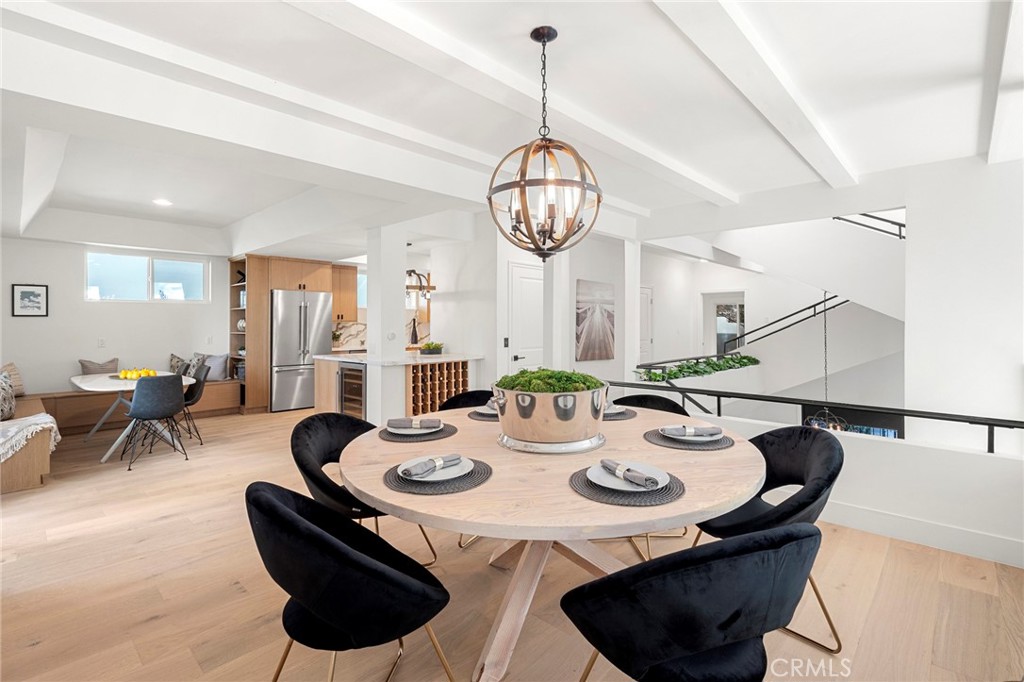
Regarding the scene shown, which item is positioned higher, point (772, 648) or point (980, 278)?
point (980, 278)

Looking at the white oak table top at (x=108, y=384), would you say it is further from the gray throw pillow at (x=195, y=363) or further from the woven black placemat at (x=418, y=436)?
the woven black placemat at (x=418, y=436)

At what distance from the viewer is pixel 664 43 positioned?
1979mm

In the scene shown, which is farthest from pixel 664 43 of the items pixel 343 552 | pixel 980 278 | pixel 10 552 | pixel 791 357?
pixel 791 357

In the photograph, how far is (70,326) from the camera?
5.90m

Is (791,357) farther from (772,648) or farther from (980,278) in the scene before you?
(772,648)

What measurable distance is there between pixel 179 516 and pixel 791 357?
7.34 meters

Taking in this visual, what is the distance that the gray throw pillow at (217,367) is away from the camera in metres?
6.74

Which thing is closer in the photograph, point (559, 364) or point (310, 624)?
point (310, 624)

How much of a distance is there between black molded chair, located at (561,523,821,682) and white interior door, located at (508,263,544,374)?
181 inches

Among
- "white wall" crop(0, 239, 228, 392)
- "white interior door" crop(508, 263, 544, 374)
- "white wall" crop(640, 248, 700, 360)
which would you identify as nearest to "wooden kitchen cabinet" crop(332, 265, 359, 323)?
"white wall" crop(0, 239, 228, 392)

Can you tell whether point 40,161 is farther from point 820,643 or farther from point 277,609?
point 820,643

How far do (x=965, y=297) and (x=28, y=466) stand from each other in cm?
654

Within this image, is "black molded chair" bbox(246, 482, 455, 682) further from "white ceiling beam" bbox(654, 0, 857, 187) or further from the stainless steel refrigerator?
the stainless steel refrigerator

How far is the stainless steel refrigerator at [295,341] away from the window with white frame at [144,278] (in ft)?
3.90
